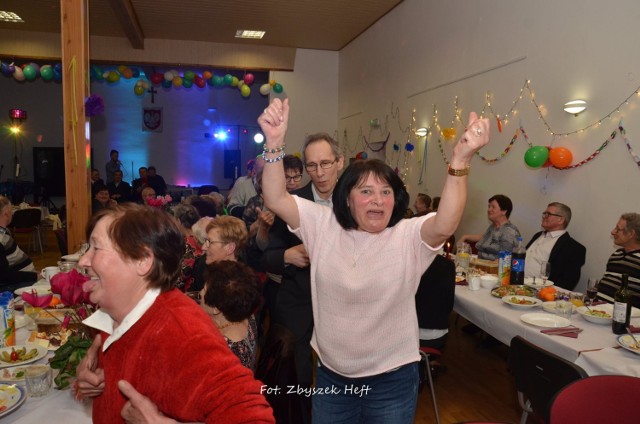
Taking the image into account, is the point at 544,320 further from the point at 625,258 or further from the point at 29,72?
the point at 29,72

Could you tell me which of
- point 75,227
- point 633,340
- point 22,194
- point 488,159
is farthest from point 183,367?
point 22,194

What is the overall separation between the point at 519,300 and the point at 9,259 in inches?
179

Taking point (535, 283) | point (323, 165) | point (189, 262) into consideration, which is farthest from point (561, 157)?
point (189, 262)

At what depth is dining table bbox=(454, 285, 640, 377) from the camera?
7.84 ft

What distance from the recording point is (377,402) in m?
1.71

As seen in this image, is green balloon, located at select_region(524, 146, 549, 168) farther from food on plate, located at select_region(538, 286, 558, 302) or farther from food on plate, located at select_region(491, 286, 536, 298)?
food on plate, located at select_region(538, 286, 558, 302)

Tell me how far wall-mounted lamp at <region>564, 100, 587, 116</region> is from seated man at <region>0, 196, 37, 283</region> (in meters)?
5.42

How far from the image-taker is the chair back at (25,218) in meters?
9.08

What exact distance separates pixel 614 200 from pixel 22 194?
1329 cm

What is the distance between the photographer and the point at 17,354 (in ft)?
6.69

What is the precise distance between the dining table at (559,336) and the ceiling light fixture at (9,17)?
987 cm

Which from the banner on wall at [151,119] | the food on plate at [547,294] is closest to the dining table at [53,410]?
the food on plate at [547,294]

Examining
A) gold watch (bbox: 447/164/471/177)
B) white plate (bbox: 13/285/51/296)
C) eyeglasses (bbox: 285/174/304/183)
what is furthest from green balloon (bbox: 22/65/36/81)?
gold watch (bbox: 447/164/471/177)

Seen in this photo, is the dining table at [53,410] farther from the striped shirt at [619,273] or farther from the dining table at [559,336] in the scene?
the striped shirt at [619,273]
